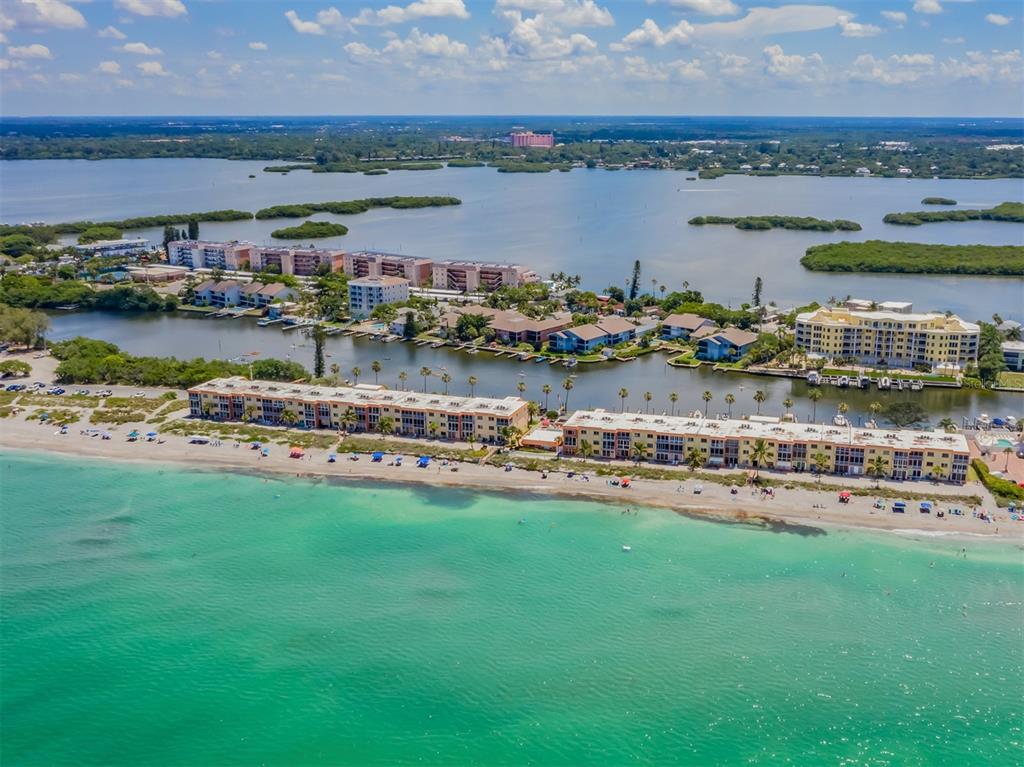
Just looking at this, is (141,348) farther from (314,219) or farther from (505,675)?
(314,219)

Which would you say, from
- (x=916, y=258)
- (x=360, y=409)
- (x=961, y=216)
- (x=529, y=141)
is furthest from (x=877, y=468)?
(x=529, y=141)

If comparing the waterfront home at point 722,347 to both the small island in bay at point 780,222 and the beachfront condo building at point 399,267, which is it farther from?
the small island in bay at point 780,222

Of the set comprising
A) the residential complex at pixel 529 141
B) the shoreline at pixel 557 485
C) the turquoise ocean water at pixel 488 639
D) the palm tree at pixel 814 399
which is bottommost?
the turquoise ocean water at pixel 488 639

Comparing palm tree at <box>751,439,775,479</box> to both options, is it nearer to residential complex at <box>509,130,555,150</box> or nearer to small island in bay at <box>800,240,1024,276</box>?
small island in bay at <box>800,240,1024,276</box>

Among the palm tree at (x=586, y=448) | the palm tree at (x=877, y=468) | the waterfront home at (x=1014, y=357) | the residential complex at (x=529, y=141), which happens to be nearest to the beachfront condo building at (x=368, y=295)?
the palm tree at (x=586, y=448)

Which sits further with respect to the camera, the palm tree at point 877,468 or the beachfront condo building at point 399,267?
the beachfront condo building at point 399,267

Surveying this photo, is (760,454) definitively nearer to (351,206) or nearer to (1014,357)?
(1014,357)

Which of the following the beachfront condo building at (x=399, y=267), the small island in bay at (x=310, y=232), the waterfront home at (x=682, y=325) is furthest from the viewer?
the small island in bay at (x=310, y=232)
